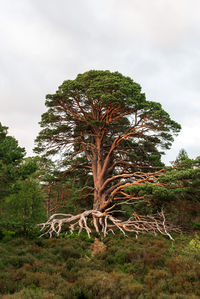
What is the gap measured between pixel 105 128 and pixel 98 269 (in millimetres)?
11050

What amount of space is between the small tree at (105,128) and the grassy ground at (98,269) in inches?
135

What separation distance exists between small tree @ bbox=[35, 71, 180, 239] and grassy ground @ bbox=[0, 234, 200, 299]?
11.2 ft

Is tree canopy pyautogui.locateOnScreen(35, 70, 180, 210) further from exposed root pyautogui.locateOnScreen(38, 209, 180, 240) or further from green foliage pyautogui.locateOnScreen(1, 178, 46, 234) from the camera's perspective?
green foliage pyautogui.locateOnScreen(1, 178, 46, 234)

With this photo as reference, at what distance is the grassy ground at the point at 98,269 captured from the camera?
6934 millimetres

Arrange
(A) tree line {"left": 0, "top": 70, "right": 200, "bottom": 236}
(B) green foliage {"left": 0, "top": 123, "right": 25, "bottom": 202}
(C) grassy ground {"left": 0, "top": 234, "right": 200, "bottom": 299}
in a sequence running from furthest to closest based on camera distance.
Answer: (A) tree line {"left": 0, "top": 70, "right": 200, "bottom": 236}
(B) green foliage {"left": 0, "top": 123, "right": 25, "bottom": 202}
(C) grassy ground {"left": 0, "top": 234, "right": 200, "bottom": 299}

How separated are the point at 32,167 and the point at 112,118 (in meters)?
9.07

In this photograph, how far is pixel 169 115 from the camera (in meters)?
16.1

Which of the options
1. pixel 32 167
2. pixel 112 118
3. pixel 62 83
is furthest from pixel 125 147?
pixel 32 167

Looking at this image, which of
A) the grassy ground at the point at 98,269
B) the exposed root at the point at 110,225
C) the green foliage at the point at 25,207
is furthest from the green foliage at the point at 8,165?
the exposed root at the point at 110,225

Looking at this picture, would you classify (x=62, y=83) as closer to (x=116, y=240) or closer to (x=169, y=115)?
(x=169, y=115)

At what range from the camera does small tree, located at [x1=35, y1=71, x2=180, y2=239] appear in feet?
51.3

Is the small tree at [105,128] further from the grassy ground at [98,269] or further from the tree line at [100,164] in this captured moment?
the grassy ground at [98,269]

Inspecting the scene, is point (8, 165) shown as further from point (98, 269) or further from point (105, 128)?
point (105, 128)

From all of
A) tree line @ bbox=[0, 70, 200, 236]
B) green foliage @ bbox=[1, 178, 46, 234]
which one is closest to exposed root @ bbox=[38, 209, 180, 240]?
tree line @ bbox=[0, 70, 200, 236]
